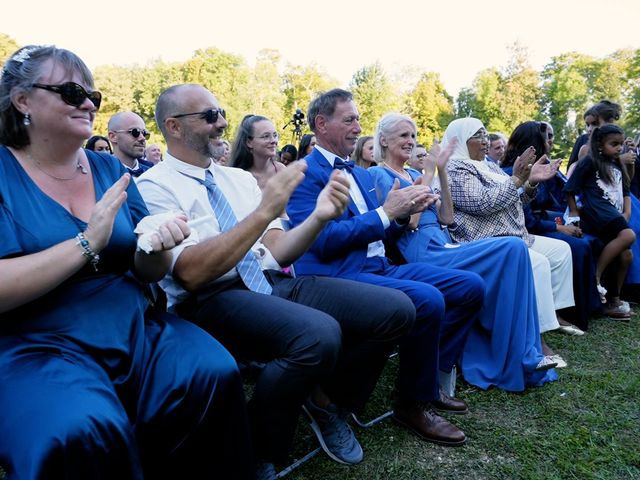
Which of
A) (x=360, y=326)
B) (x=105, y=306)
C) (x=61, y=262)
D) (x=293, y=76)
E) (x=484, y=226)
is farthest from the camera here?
(x=293, y=76)

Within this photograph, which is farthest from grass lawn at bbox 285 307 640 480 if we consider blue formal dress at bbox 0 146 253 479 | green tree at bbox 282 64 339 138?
green tree at bbox 282 64 339 138

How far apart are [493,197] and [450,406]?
1836mm

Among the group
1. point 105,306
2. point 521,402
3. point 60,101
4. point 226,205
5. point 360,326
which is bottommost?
point 521,402

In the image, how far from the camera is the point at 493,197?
4.09m

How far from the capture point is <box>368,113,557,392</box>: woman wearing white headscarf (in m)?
3.46

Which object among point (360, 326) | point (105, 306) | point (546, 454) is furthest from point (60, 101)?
point (546, 454)

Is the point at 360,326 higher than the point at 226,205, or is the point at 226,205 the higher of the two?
the point at 226,205

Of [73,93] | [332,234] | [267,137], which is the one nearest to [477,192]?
[332,234]

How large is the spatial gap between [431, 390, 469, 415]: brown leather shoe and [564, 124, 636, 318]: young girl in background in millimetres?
3054

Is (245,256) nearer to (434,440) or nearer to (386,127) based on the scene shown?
(434,440)

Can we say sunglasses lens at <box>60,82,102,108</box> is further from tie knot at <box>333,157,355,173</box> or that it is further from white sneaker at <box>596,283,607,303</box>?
white sneaker at <box>596,283,607,303</box>

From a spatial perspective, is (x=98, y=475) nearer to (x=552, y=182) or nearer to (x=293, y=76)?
(x=552, y=182)

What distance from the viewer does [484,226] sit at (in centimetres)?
418

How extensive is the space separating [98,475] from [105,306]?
633 millimetres
